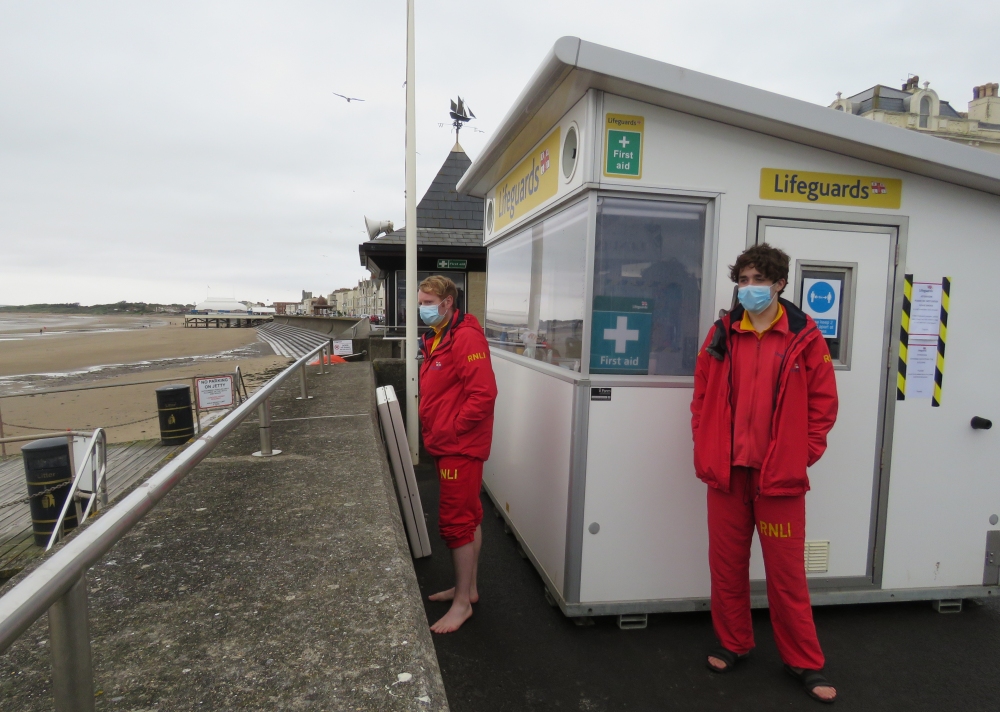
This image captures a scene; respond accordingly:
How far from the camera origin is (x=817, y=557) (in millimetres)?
3307

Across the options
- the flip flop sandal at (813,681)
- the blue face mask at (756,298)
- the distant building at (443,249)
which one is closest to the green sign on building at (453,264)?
the distant building at (443,249)

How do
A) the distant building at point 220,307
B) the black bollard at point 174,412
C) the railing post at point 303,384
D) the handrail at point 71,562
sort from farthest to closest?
1. the distant building at point 220,307
2. the black bollard at point 174,412
3. the railing post at point 303,384
4. the handrail at point 71,562

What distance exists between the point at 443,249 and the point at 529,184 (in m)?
6.46

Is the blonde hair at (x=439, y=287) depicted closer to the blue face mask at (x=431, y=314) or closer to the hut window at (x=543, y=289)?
the blue face mask at (x=431, y=314)

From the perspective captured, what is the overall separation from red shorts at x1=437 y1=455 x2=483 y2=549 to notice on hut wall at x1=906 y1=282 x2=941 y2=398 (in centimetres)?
238

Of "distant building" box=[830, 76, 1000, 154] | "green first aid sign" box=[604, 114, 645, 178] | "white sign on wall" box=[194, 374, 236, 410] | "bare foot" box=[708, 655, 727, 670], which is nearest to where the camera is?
"bare foot" box=[708, 655, 727, 670]

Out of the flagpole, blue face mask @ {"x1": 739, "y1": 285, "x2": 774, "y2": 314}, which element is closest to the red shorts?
blue face mask @ {"x1": 739, "y1": 285, "x2": 774, "y2": 314}

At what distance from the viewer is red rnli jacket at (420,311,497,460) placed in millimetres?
2855

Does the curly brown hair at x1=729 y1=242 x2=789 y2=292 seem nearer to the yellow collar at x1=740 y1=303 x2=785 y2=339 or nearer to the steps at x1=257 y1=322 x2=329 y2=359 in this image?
the yellow collar at x1=740 y1=303 x2=785 y2=339

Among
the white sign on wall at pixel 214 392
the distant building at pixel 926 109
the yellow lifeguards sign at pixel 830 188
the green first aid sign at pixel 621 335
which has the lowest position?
the white sign on wall at pixel 214 392

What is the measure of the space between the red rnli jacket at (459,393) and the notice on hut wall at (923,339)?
2275 millimetres

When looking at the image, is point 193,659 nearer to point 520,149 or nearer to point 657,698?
point 657,698

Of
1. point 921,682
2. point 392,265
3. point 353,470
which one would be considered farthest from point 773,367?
point 392,265

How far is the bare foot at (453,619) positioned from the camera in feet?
10.0
